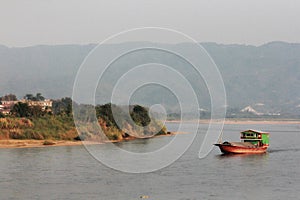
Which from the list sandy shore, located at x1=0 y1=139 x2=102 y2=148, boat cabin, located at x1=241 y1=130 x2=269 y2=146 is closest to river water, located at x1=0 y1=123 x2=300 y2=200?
boat cabin, located at x1=241 y1=130 x2=269 y2=146

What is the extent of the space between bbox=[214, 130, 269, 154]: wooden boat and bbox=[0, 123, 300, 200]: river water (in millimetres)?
5263

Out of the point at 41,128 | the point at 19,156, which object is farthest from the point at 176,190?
the point at 41,128

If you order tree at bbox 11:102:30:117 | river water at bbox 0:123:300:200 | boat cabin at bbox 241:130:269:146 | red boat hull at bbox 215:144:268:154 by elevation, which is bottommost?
river water at bbox 0:123:300:200

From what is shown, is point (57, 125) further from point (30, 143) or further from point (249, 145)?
point (249, 145)

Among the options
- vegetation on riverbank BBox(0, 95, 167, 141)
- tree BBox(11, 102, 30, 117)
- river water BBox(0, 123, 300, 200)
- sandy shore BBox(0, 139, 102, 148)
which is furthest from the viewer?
tree BBox(11, 102, 30, 117)

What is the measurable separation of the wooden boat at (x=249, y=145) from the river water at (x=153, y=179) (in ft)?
17.3

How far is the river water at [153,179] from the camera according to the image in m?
53.4

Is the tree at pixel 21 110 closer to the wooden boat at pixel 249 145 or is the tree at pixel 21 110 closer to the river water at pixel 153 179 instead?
the river water at pixel 153 179

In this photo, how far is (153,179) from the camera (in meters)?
63.2

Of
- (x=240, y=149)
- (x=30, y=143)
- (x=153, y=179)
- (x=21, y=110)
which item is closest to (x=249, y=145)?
(x=240, y=149)

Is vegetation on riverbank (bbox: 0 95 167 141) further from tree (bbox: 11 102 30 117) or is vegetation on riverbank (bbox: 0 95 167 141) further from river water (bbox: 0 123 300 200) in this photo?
river water (bbox: 0 123 300 200)

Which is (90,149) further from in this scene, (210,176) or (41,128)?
(210,176)

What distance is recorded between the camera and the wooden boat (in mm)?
95625

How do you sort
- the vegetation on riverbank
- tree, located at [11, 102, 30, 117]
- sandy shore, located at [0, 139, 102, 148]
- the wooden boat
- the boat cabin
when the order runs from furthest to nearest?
tree, located at [11, 102, 30, 117] → the vegetation on riverbank → sandy shore, located at [0, 139, 102, 148] → the boat cabin → the wooden boat
